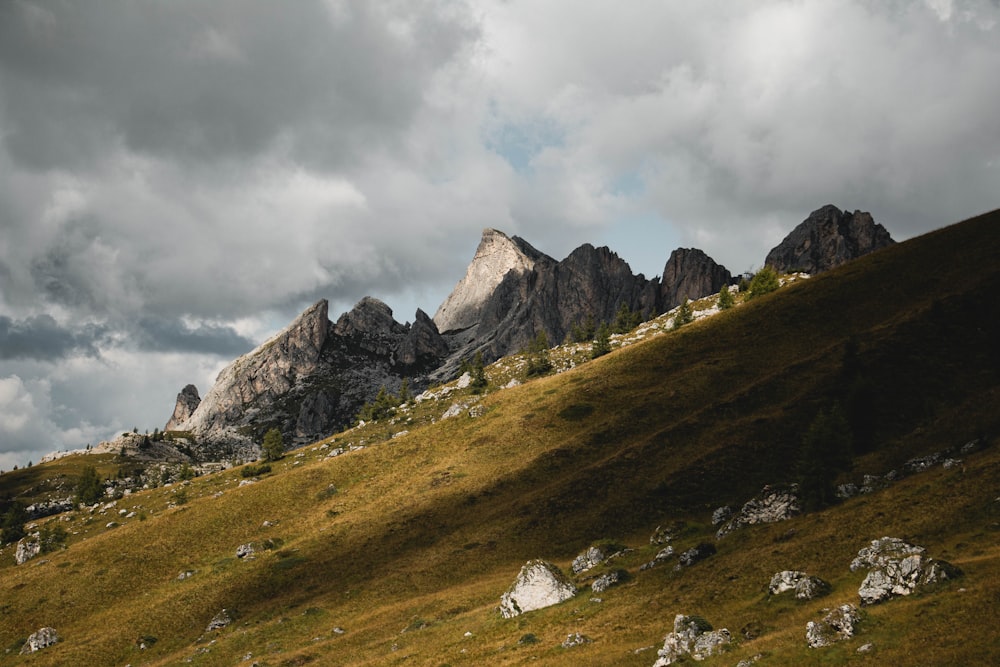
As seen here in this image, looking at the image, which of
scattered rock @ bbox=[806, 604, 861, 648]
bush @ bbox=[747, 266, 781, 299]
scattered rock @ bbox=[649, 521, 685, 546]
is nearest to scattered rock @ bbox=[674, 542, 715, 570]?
scattered rock @ bbox=[649, 521, 685, 546]

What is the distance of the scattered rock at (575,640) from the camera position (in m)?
31.6

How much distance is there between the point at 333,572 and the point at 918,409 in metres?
65.8

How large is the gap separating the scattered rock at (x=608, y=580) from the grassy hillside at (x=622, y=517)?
1325 mm

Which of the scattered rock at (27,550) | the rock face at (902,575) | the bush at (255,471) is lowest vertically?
the rock face at (902,575)

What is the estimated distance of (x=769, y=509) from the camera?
4541 centimetres

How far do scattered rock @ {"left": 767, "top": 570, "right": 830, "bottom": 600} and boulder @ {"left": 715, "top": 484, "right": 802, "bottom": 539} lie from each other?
15129 millimetres

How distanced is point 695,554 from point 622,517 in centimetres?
2175

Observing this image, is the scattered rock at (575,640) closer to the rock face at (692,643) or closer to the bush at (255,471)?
the rock face at (692,643)

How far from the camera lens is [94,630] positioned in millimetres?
63094

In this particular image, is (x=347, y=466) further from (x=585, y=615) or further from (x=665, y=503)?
(x=585, y=615)

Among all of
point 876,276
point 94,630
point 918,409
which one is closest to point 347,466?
point 94,630

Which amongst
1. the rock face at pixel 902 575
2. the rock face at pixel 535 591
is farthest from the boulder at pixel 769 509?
the rock face at pixel 902 575

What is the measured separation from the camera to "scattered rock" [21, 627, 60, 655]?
6070cm

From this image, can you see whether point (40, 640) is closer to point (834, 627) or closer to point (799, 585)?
point (799, 585)
